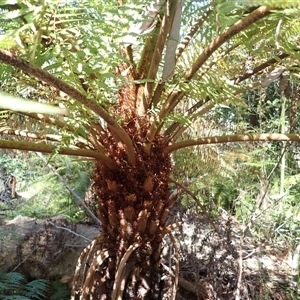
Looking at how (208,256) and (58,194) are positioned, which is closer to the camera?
(208,256)

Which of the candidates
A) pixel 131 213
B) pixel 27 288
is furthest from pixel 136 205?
pixel 27 288

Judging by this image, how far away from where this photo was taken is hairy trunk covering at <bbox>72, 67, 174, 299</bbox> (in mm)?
1300

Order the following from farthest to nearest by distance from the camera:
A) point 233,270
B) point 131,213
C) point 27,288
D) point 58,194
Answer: point 58,194, point 27,288, point 233,270, point 131,213

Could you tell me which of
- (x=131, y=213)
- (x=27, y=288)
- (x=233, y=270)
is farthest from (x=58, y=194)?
(x=131, y=213)

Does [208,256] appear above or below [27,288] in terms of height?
above

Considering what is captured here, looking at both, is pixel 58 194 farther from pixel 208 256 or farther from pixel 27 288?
pixel 208 256

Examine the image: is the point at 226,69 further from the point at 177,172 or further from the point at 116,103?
the point at 177,172

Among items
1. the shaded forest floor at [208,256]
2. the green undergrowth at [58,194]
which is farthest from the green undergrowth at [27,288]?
the green undergrowth at [58,194]

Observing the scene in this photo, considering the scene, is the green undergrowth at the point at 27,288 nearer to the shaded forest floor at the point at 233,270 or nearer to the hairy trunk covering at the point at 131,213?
the shaded forest floor at the point at 233,270

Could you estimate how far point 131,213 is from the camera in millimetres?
1299

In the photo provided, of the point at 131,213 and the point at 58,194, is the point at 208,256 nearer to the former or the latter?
the point at 131,213

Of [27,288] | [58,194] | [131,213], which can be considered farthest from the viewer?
[58,194]

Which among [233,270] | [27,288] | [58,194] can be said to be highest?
[58,194]

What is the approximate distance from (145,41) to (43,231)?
6.95 ft
